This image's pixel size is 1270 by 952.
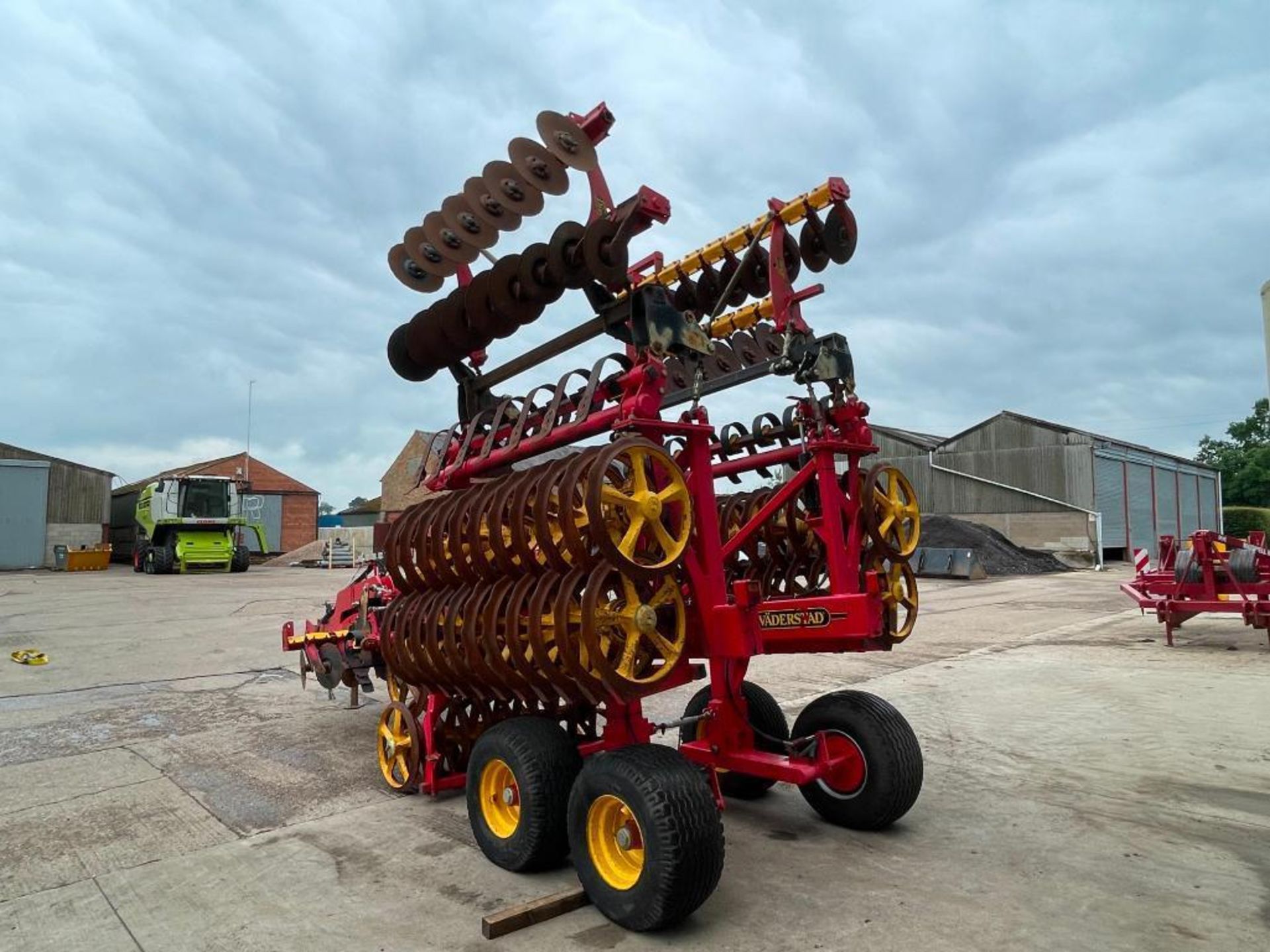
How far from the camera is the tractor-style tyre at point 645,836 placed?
3193 millimetres

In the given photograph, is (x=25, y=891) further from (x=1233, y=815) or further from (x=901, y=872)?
(x=1233, y=815)

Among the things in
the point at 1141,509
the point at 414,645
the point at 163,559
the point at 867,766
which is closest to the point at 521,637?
the point at 414,645

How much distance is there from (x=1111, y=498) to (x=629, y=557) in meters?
34.2

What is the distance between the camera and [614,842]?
3598mm

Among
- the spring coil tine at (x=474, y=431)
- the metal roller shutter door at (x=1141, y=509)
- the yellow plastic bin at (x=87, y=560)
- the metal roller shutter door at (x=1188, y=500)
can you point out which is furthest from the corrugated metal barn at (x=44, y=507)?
the metal roller shutter door at (x=1188, y=500)

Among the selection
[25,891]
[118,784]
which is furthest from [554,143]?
[118,784]

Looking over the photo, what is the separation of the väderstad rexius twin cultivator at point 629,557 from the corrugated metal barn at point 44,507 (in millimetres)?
35855

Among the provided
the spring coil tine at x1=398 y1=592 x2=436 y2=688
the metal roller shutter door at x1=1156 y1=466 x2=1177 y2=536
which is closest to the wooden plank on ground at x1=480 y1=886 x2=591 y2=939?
the spring coil tine at x1=398 y1=592 x2=436 y2=688

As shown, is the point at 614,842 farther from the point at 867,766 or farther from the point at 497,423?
the point at 497,423

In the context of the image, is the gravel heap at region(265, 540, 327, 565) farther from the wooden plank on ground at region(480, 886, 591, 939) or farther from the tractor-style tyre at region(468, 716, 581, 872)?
the wooden plank on ground at region(480, 886, 591, 939)

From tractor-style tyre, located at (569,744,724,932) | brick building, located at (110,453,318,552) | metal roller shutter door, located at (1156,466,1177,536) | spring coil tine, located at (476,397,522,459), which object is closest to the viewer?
tractor-style tyre, located at (569,744,724,932)

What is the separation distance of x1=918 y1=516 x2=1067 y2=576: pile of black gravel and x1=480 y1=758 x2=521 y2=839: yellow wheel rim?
26656mm

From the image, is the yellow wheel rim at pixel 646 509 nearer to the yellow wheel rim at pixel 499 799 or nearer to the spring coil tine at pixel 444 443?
the yellow wheel rim at pixel 499 799

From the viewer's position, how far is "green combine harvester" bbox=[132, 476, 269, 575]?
28062 millimetres
